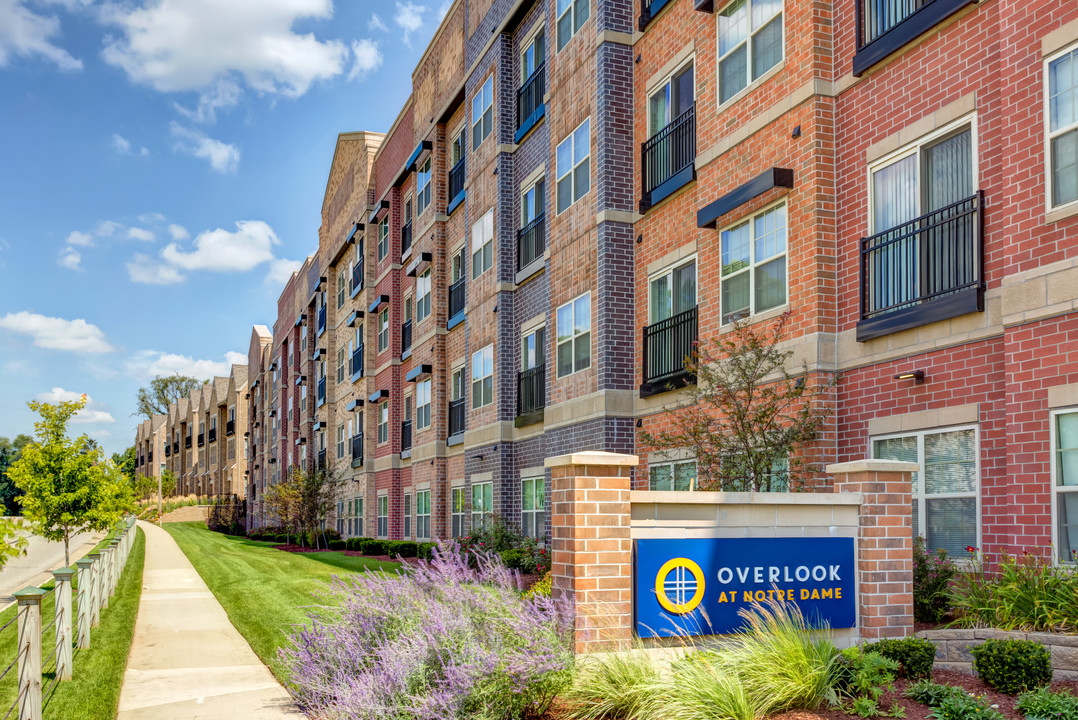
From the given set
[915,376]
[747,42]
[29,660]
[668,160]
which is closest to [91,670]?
[29,660]

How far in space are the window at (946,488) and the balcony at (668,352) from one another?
17.2 feet

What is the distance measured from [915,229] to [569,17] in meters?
12.1

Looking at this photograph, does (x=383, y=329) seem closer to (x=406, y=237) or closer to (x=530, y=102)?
(x=406, y=237)

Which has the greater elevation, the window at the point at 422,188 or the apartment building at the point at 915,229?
the window at the point at 422,188

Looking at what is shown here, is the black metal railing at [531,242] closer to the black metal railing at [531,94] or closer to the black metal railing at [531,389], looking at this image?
the black metal railing at [531,389]

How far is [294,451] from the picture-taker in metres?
58.0

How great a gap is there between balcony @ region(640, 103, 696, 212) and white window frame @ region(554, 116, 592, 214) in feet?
4.86

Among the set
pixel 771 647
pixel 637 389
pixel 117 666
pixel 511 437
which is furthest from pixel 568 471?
pixel 511 437

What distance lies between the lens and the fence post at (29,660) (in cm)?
894

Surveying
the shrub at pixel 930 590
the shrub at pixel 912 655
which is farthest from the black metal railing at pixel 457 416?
the shrub at pixel 912 655

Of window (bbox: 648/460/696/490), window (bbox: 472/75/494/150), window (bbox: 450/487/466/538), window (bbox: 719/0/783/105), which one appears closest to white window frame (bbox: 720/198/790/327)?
window (bbox: 719/0/783/105)

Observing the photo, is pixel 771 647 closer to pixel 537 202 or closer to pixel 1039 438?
pixel 1039 438

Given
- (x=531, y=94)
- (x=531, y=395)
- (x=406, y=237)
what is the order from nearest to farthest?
(x=531, y=395), (x=531, y=94), (x=406, y=237)

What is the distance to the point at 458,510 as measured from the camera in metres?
29.4
